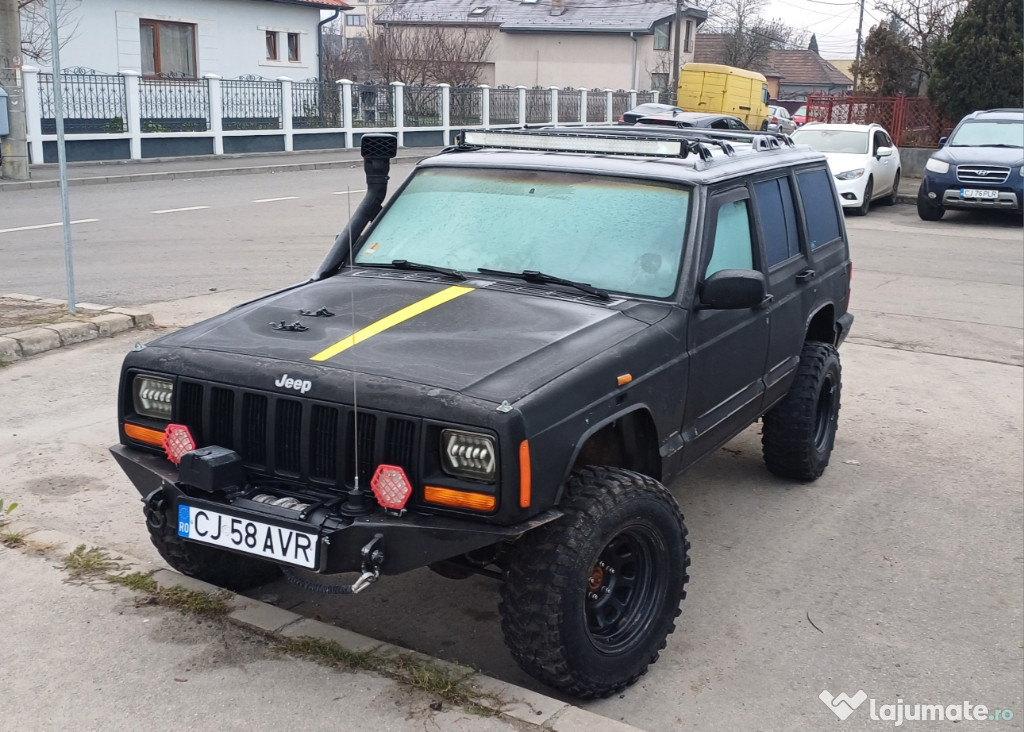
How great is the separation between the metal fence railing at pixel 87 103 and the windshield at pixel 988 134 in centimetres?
1784

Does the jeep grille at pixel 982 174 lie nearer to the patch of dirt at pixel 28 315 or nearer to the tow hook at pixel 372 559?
the patch of dirt at pixel 28 315

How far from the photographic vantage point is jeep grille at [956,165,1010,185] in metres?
18.8

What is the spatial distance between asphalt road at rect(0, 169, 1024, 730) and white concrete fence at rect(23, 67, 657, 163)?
14870mm

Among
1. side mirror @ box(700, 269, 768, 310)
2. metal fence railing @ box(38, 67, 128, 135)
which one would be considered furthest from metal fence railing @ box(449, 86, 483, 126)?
side mirror @ box(700, 269, 768, 310)

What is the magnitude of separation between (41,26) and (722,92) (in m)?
22.1

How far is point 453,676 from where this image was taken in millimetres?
3682

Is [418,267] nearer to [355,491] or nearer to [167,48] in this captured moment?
[355,491]

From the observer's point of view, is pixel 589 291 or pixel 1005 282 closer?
pixel 589 291

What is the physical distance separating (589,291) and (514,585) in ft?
4.59

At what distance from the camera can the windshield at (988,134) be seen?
65.2ft

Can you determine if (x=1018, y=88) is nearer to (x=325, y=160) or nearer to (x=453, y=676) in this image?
(x=325, y=160)

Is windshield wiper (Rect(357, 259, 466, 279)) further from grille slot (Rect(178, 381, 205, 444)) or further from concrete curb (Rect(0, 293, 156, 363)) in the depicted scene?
concrete curb (Rect(0, 293, 156, 363))

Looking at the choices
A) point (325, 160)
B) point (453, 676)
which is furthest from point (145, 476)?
point (325, 160)

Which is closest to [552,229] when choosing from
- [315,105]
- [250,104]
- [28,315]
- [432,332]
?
[432,332]
